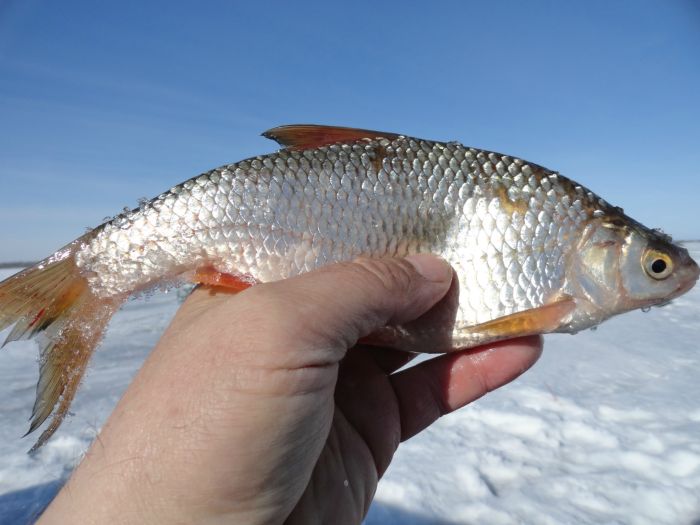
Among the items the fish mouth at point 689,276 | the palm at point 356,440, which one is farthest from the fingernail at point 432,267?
the fish mouth at point 689,276

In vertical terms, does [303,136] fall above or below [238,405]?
above

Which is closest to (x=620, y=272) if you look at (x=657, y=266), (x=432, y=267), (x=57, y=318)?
(x=657, y=266)

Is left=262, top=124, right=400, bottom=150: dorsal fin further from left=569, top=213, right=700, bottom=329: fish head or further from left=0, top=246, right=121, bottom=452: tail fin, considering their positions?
left=569, top=213, right=700, bottom=329: fish head

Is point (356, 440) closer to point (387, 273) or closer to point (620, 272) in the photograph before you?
point (387, 273)

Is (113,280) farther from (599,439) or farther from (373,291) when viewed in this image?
(599,439)

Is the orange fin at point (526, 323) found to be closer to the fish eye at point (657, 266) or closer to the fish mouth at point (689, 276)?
the fish eye at point (657, 266)

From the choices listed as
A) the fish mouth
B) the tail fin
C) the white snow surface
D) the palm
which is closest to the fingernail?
the palm
